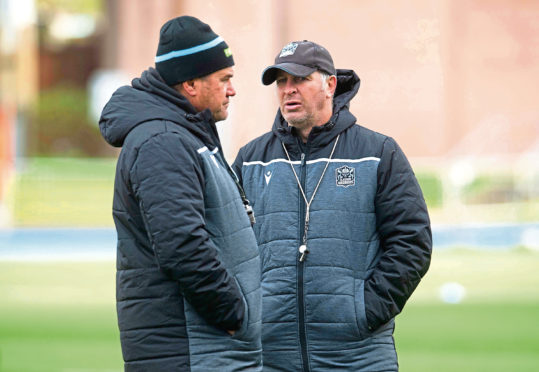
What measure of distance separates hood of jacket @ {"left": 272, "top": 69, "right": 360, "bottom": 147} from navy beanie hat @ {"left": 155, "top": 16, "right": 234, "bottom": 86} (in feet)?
2.54

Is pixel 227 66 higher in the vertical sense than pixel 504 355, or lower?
higher

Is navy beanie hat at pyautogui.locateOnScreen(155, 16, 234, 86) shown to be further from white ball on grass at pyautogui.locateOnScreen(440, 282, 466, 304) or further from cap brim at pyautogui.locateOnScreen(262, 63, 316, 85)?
white ball on grass at pyautogui.locateOnScreen(440, 282, 466, 304)

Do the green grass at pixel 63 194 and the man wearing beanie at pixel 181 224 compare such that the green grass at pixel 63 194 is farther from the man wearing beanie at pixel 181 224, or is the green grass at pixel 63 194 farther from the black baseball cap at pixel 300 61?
the man wearing beanie at pixel 181 224

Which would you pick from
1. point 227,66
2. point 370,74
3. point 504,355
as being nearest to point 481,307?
point 504,355

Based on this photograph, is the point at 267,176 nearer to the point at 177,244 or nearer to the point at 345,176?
the point at 345,176

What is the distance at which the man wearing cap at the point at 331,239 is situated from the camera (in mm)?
3551

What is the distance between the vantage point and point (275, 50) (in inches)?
→ 906

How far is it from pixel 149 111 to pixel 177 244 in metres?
0.47

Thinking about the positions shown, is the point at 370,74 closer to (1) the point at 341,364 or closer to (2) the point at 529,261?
(2) the point at 529,261

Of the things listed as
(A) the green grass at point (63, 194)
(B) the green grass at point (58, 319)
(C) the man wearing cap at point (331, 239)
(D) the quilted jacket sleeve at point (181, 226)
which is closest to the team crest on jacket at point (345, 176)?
(C) the man wearing cap at point (331, 239)

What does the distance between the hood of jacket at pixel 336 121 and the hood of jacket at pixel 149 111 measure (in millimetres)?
745

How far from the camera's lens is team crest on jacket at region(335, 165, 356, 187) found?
12.0 feet

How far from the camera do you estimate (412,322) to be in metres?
8.14

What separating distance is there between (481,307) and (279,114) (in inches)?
223
